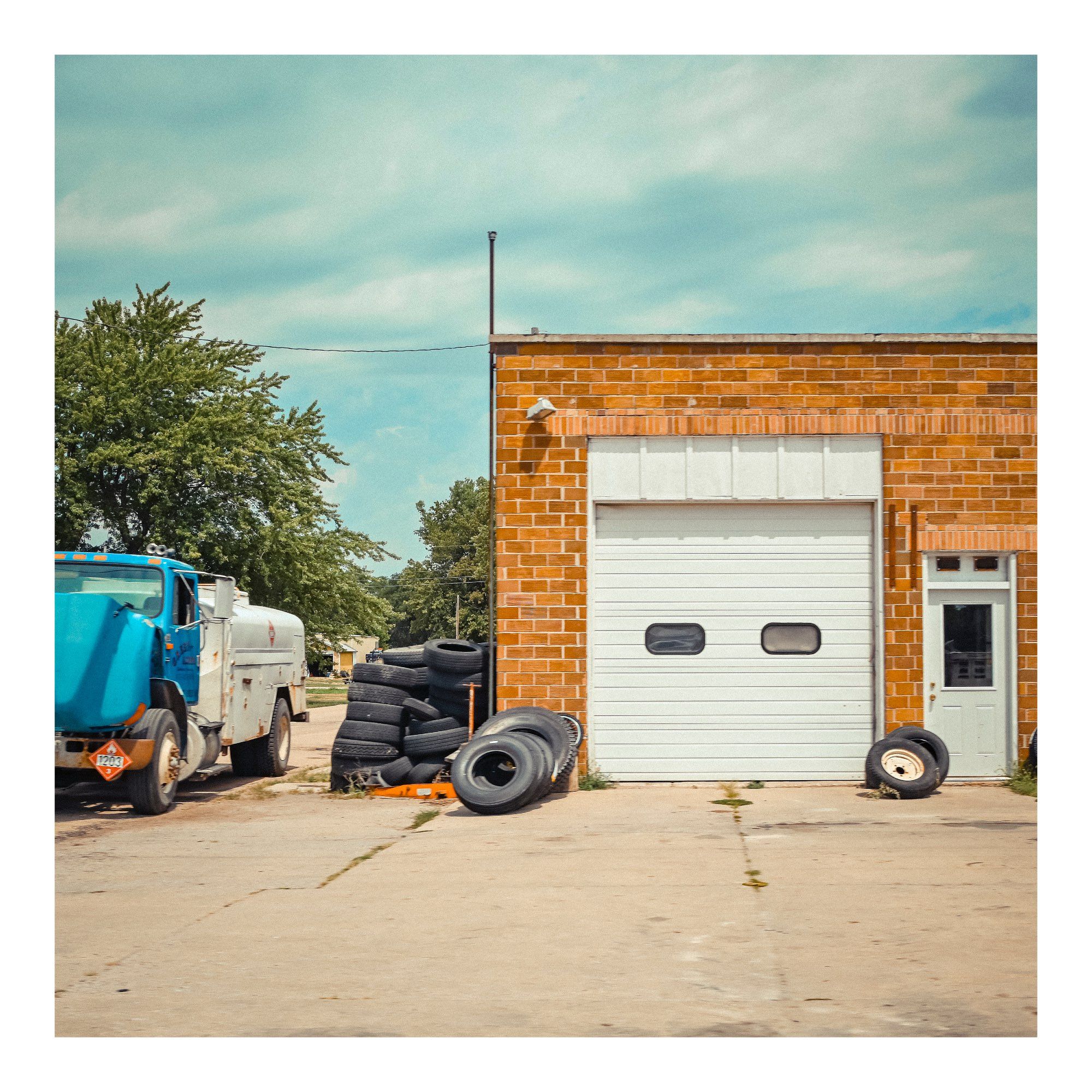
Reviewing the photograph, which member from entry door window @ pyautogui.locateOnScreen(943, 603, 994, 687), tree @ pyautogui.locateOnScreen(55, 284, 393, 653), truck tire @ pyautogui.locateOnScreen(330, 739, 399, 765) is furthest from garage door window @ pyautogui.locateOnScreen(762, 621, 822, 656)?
tree @ pyautogui.locateOnScreen(55, 284, 393, 653)

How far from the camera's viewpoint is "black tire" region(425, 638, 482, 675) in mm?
14078

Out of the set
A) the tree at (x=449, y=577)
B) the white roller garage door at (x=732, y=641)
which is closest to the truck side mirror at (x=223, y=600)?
the white roller garage door at (x=732, y=641)

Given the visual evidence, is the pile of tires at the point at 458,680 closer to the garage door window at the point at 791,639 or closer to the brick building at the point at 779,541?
the brick building at the point at 779,541

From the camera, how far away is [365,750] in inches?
546

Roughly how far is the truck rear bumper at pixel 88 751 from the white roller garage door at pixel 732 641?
5.00m

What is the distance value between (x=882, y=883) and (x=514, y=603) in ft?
21.8

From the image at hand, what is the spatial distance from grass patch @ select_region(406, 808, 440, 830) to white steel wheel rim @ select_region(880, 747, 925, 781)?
16.0ft

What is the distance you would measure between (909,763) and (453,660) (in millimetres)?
→ 5197

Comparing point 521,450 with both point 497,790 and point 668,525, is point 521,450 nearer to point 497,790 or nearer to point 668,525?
point 668,525

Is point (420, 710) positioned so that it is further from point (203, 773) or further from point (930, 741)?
point (930, 741)

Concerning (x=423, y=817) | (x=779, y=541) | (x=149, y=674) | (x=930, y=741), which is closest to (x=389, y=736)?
(x=423, y=817)

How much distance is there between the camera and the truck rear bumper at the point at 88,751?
1177 centimetres

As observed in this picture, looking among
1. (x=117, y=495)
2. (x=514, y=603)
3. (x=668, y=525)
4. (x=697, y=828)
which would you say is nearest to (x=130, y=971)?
(x=697, y=828)

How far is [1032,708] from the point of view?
1393 cm
